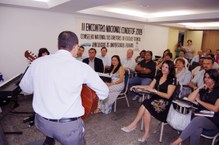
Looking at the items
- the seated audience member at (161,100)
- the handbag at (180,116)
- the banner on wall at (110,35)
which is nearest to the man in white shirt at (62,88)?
the handbag at (180,116)

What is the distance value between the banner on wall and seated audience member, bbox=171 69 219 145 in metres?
3.65

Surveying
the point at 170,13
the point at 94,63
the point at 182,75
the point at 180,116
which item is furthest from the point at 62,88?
the point at 170,13

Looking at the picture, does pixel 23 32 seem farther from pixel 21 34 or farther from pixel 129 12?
pixel 129 12

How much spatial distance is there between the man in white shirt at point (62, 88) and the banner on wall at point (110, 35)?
4019 millimetres

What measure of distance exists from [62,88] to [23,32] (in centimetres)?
358

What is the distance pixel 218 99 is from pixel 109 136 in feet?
5.16

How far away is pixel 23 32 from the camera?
4297 millimetres

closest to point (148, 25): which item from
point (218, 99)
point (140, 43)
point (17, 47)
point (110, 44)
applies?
point (140, 43)

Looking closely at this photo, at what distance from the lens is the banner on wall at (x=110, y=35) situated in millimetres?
5395

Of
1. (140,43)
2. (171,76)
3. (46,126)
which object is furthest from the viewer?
(140,43)

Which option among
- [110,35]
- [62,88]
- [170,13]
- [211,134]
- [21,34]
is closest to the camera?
[62,88]

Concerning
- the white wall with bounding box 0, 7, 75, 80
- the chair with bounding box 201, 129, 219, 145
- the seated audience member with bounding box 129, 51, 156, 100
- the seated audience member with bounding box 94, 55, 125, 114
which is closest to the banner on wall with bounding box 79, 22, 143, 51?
the white wall with bounding box 0, 7, 75, 80

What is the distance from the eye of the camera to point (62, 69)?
1294mm

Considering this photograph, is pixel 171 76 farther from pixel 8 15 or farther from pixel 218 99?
pixel 8 15
